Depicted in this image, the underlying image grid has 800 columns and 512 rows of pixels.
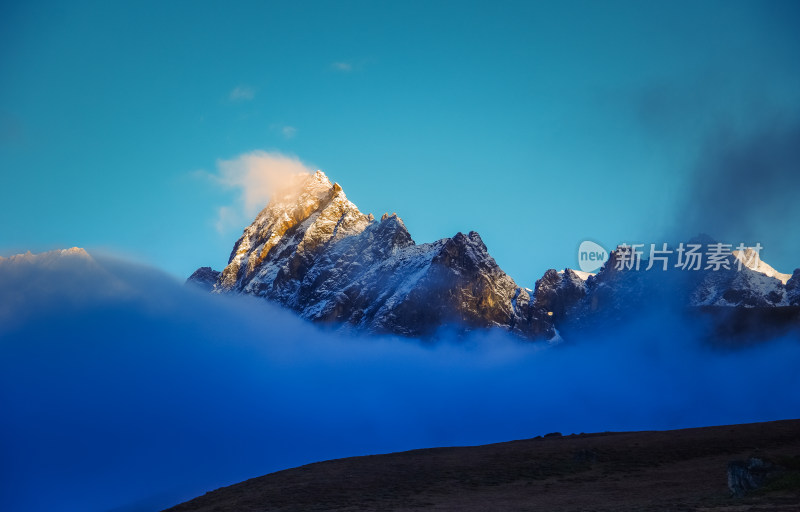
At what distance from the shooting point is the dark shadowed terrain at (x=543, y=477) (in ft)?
175

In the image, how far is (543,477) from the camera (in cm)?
6544

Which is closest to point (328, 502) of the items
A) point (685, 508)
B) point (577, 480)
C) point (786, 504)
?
point (577, 480)

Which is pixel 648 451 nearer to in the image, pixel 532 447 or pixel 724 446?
pixel 724 446

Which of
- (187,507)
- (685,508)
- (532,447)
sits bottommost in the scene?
(187,507)

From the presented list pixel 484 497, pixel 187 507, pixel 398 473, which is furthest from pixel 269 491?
pixel 484 497

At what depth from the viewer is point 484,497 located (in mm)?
59281

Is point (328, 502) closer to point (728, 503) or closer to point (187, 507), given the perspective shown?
point (187, 507)

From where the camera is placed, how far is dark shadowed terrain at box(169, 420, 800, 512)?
5344 centimetres

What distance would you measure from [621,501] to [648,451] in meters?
21.8

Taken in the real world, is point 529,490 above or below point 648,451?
below

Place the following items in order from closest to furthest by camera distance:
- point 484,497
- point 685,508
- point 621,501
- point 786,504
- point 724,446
Result: point 786,504
point 685,508
point 621,501
point 484,497
point 724,446

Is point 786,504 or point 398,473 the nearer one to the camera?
point 786,504

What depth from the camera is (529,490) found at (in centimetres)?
6044

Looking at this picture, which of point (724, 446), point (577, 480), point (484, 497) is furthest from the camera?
point (724, 446)
